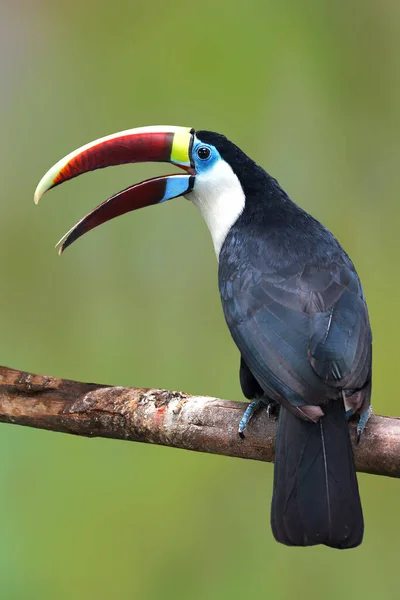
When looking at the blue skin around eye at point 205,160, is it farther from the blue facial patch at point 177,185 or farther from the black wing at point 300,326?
the black wing at point 300,326

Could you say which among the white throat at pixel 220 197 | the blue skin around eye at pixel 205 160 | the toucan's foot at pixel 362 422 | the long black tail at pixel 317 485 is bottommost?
the long black tail at pixel 317 485

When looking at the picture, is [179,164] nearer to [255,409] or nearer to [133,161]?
[133,161]

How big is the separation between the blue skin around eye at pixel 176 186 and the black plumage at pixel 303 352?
0.37 metres

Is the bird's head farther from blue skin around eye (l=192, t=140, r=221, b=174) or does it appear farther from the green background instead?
the green background

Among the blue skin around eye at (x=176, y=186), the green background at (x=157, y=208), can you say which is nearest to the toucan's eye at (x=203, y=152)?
the blue skin around eye at (x=176, y=186)

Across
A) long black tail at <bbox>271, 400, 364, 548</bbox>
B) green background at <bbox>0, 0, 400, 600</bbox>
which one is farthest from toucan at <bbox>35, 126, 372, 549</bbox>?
green background at <bbox>0, 0, 400, 600</bbox>

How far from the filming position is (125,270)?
5410 millimetres

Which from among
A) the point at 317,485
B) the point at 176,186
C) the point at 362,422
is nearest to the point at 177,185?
the point at 176,186

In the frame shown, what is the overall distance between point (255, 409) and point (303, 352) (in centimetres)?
29

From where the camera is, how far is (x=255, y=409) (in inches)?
109

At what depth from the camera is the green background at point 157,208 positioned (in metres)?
5.02

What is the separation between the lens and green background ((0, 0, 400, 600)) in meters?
5.02

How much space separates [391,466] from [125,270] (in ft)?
10.4

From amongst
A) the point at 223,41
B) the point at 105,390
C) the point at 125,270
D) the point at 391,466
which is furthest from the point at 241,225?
the point at 223,41
